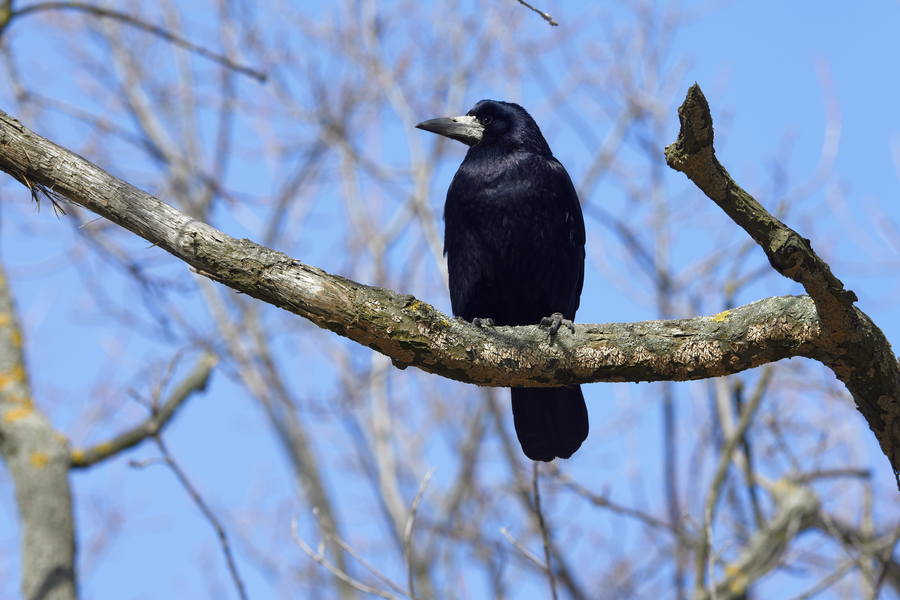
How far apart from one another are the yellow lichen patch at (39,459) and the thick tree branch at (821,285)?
320 centimetres

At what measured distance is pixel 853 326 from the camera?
2877mm

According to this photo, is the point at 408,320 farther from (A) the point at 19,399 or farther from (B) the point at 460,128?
(B) the point at 460,128

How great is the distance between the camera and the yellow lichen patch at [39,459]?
14.8ft

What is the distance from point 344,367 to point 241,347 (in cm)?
129

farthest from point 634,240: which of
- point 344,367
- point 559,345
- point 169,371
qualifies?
point 559,345

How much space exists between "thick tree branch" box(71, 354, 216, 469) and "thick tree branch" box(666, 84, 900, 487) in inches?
114

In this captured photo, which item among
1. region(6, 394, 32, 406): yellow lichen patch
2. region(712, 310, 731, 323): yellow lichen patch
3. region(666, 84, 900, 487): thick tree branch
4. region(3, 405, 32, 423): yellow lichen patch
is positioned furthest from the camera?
region(6, 394, 32, 406): yellow lichen patch

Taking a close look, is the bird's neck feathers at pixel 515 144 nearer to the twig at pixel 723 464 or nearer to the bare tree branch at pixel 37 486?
the twig at pixel 723 464

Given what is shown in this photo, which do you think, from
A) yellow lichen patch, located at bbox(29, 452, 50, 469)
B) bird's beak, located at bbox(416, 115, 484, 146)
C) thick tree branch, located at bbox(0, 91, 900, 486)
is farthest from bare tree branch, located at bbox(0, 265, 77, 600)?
bird's beak, located at bbox(416, 115, 484, 146)

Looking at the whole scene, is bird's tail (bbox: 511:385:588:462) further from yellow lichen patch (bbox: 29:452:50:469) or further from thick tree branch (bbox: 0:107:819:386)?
yellow lichen patch (bbox: 29:452:50:469)

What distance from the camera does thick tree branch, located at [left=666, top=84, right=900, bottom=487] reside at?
8.54ft

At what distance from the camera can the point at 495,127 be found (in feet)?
17.9

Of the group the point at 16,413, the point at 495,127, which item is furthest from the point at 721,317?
the point at 16,413

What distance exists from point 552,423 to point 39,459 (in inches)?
90.4
